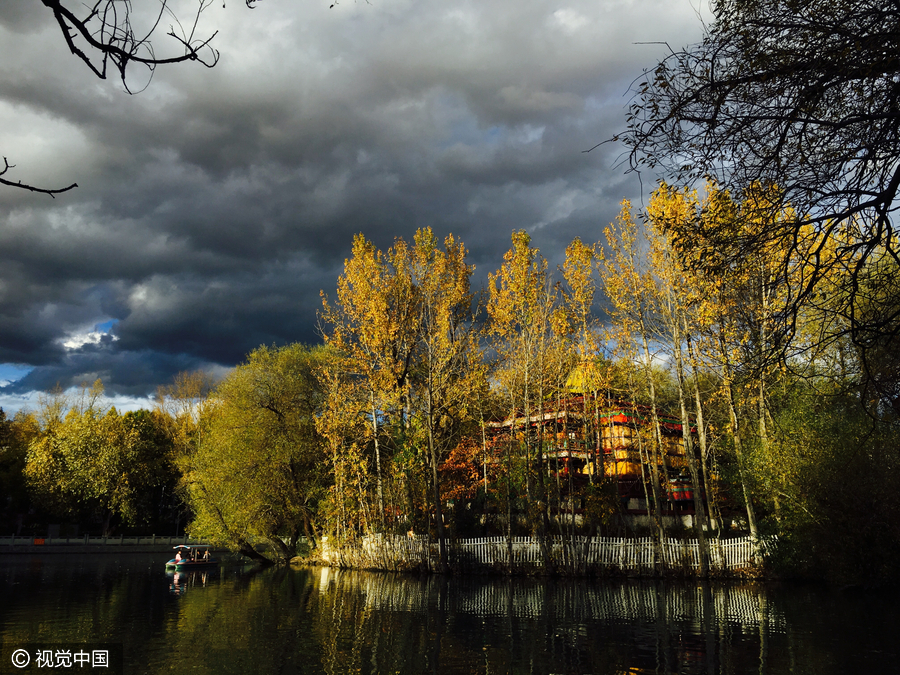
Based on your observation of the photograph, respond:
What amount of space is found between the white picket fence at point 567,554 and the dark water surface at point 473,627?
3.77 feet

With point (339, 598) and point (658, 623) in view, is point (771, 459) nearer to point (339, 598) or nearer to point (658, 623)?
point (658, 623)

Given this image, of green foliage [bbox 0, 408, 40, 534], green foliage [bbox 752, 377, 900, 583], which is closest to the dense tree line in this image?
green foliage [bbox 752, 377, 900, 583]

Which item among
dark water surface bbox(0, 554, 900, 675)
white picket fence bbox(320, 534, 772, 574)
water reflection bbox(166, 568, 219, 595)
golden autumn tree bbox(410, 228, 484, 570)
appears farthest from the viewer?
golden autumn tree bbox(410, 228, 484, 570)

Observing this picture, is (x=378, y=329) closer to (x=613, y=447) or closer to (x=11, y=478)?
(x=613, y=447)

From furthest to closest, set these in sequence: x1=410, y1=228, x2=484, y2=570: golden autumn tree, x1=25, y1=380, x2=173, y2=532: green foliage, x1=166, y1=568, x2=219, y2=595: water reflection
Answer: x1=25, y1=380, x2=173, y2=532: green foliage < x1=410, y1=228, x2=484, y2=570: golden autumn tree < x1=166, y1=568, x2=219, y2=595: water reflection

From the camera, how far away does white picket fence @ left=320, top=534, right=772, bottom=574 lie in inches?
758

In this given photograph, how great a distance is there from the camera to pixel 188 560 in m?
28.8

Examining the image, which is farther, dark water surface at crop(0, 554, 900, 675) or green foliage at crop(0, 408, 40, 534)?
green foliage at crop(0, 408, 40, 534)

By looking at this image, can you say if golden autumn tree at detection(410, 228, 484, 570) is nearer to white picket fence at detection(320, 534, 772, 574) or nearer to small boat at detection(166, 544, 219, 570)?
white picket fence at detection(320, 534, 772, 574)

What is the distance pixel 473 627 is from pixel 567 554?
1052 centimetres

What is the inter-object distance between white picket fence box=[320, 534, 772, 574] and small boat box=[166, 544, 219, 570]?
8.78 m

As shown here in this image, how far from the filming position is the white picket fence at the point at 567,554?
19.2m

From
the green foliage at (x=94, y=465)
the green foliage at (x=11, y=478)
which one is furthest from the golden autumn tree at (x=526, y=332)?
the green foliage at (x=11, y=478)

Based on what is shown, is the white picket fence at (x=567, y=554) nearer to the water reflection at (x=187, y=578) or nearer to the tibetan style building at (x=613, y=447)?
the tibetan style building at (x=613, y=447)
